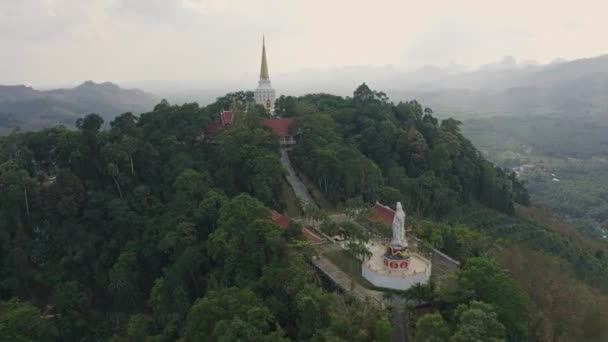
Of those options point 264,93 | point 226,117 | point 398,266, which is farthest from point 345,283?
point 264,93

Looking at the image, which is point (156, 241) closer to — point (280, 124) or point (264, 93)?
point (280, 124)

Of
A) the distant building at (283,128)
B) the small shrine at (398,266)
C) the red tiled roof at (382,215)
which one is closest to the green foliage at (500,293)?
the small shrine at (398,266)

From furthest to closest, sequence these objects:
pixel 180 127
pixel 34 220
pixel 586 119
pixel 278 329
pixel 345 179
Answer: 1. pixel 586 119
2. pixel 180 127
3. pixel 345 179
4. pixel 34 220
5. pixel 278 329

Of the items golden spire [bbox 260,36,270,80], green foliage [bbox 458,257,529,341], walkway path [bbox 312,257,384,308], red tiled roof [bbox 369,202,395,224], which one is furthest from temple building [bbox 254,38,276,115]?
green foliage [bbox 458,257,529,341]

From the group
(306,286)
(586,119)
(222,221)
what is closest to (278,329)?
(306,286)

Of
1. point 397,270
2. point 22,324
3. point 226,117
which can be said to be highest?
point 226,117

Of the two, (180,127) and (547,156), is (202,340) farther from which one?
(547,156)
